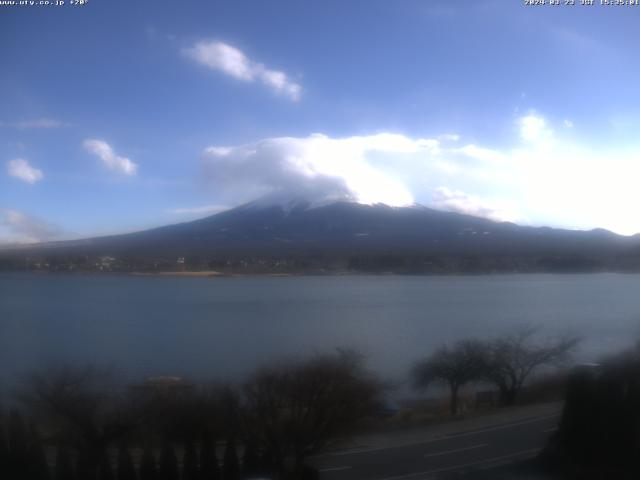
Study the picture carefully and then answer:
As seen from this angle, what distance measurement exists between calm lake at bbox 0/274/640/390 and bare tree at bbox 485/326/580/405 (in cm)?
23

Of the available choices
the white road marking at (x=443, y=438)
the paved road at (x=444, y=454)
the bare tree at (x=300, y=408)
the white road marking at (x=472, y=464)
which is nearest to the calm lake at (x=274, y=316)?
the bare tree at (x=300, y=408)

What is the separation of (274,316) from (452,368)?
270 centimetres

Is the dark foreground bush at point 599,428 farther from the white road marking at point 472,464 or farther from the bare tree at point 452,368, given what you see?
the bare tree at point 452,368

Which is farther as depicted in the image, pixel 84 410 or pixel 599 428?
pixel 599 428

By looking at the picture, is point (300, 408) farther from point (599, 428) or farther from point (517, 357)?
point (517, 357)

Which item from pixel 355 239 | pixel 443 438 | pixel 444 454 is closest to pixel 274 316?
pixel 355 239

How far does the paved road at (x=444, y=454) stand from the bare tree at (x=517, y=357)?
93cm

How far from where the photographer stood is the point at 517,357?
7129 mm

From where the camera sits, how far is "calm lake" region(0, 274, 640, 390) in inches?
267

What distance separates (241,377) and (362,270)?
3.42m

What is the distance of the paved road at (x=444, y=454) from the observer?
4914 mm

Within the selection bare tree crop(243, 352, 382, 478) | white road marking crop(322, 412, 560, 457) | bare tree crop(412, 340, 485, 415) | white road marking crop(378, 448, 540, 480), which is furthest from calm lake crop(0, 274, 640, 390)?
white road marking crop(378, 448, 540, 480)

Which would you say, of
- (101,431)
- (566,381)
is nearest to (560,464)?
(566,381)

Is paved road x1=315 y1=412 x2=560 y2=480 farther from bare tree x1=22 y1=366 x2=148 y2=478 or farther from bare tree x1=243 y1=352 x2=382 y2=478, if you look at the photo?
bare tree x1=22 y1=366 x2=148 y2=478
